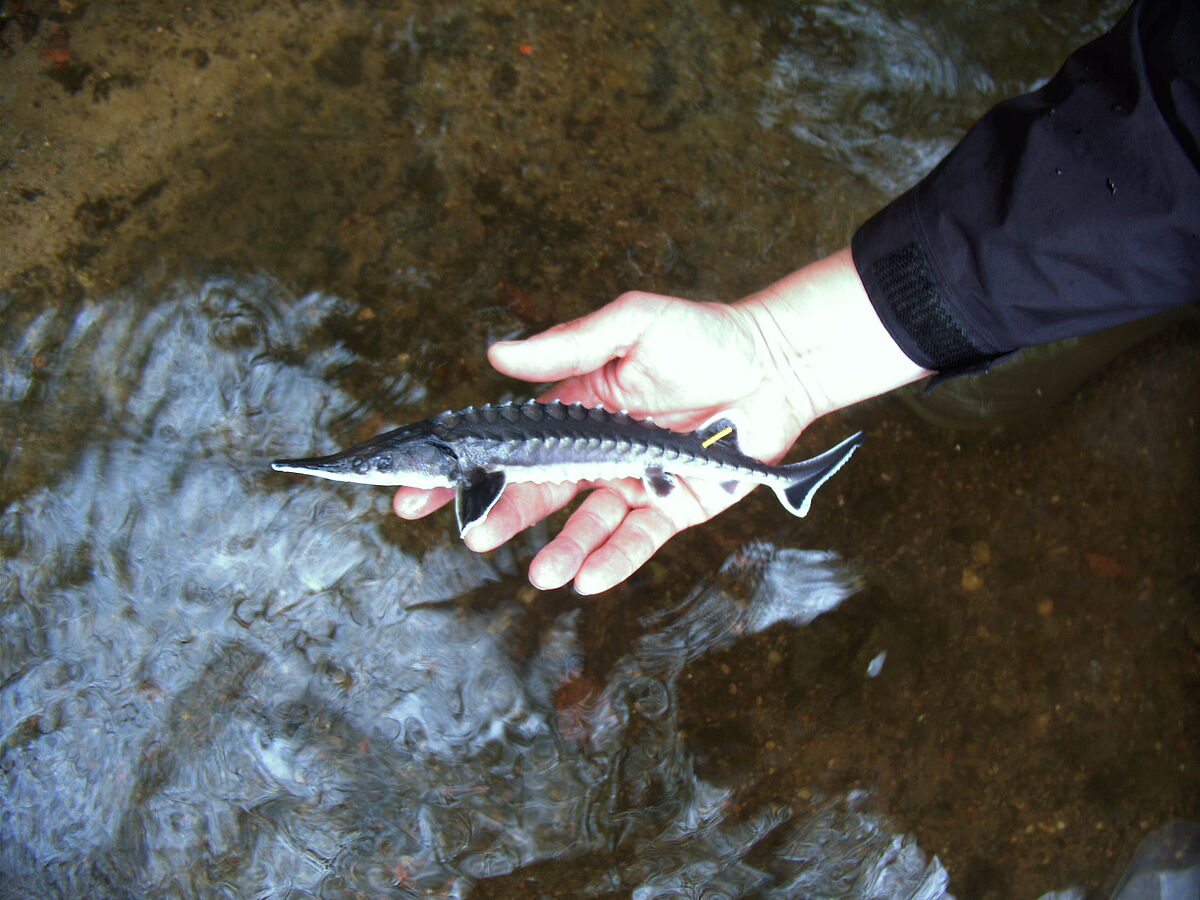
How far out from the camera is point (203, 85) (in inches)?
131

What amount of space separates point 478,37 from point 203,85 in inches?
45.2

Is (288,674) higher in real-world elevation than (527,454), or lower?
lower

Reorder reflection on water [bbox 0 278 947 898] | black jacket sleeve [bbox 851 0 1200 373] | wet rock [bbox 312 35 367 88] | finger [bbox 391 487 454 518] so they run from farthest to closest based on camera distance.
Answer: wet rock [bbox 312 35 367 88]
reflection on water [bbox 0 278 947 898]
finger [bbox 391 487 454 518]
black jacket sleeve [bbox 851 0 1200 373]

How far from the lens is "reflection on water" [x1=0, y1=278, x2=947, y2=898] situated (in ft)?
8.79

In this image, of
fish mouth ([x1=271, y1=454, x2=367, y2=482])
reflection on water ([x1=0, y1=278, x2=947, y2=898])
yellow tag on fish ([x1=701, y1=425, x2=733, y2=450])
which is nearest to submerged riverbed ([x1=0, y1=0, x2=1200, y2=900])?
reflection on water ([x1=0, y1=278, x2=947, y2=898])

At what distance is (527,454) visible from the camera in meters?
2.43

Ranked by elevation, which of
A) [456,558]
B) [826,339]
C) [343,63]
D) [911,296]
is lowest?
[456,558]

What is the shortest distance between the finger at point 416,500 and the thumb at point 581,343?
0.45m

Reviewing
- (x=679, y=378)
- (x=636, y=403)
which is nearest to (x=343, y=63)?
(x=636, y=403)

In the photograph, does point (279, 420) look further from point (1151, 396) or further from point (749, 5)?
point (1151, 396)

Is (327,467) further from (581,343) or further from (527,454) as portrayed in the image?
(581,343)

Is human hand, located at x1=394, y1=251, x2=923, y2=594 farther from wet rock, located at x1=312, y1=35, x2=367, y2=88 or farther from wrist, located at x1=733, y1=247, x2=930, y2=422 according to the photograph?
wet rock, located at x1=312, y1=35, x2=367, y2=88

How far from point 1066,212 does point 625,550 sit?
4.81ft

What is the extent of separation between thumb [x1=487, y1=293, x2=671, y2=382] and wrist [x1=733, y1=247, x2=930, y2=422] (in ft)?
1.48
